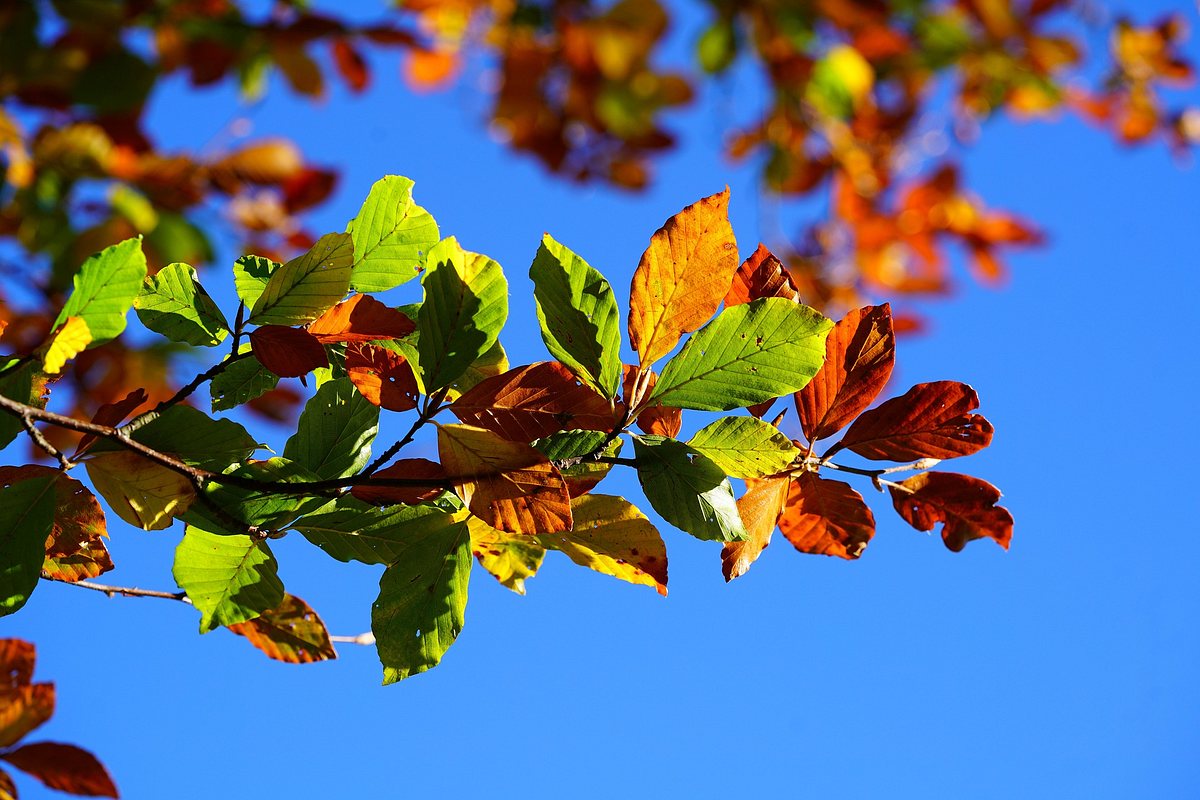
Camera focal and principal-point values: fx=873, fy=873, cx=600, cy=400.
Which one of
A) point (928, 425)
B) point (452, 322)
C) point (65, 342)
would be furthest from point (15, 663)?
point (928, 425)

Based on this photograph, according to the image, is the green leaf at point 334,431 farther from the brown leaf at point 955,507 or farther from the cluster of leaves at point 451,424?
the brown leaf at point 955,507

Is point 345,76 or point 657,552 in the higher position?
point 345,76

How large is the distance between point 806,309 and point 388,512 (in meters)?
0.26

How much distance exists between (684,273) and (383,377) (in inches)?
7.0

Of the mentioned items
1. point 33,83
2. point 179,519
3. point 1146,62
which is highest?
point 1146,62

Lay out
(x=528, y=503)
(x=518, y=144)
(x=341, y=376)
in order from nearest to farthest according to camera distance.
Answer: (x=528, y=503)
(x=341, y=376)
(x=518, y=144)

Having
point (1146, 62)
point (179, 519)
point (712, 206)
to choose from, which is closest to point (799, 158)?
point (1146, 62)

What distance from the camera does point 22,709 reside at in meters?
0.40

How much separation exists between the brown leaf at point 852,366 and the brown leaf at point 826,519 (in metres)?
0.04

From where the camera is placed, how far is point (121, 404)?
0.52 m

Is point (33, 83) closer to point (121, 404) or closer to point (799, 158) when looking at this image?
point (121, 404)

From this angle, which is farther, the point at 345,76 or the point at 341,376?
the point at 345,76

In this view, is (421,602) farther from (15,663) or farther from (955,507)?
(955,507)

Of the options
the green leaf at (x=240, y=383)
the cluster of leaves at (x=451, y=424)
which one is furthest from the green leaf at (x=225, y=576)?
the green leaf at (x=240, y=383)
